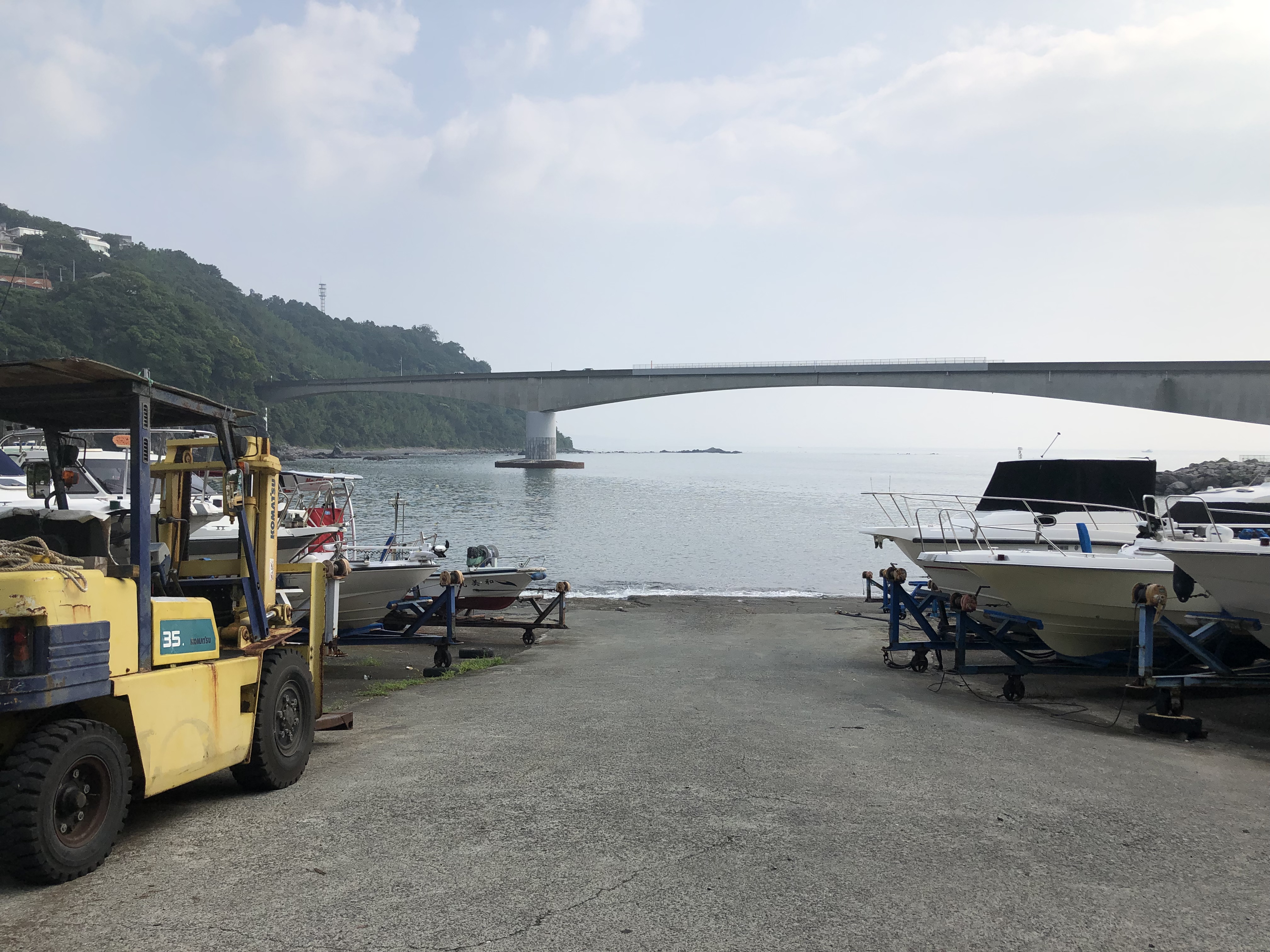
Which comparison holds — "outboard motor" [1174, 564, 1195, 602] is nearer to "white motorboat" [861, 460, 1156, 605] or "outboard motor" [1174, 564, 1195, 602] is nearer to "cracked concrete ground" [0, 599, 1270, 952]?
"cracked concrete ground" [0, 599, 1270, 952]

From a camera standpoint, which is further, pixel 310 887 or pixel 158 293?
pixel 158 293

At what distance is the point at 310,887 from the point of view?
177 inches

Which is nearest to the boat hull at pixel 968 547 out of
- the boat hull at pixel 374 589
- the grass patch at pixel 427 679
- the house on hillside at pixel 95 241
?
the grass patch at pixel 427 679

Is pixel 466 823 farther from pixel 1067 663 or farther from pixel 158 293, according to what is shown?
pixel 158 293

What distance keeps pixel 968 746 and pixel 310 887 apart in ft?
17.0

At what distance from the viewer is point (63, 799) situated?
4445mm

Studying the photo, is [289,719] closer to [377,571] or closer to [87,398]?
[87,398]

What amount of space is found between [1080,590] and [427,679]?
7.90 meters

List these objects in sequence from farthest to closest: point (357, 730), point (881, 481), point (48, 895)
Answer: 1. point (881, 481)
2. point (357, 730)
3. point (48, 895)

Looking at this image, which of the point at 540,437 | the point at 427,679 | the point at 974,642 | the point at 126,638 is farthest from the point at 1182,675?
the point at 540,437

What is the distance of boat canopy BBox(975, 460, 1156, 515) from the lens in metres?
16.7

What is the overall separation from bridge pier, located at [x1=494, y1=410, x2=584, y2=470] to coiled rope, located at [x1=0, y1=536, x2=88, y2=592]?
88.6m

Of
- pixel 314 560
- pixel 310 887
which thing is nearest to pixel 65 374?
pixel 310 887

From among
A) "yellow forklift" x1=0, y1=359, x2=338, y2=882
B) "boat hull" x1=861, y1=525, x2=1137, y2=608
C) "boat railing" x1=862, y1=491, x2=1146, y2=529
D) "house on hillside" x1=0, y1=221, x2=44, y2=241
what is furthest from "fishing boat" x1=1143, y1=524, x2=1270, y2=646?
"house on hillside" x1=0, y1=221, x2=44, y2=241
